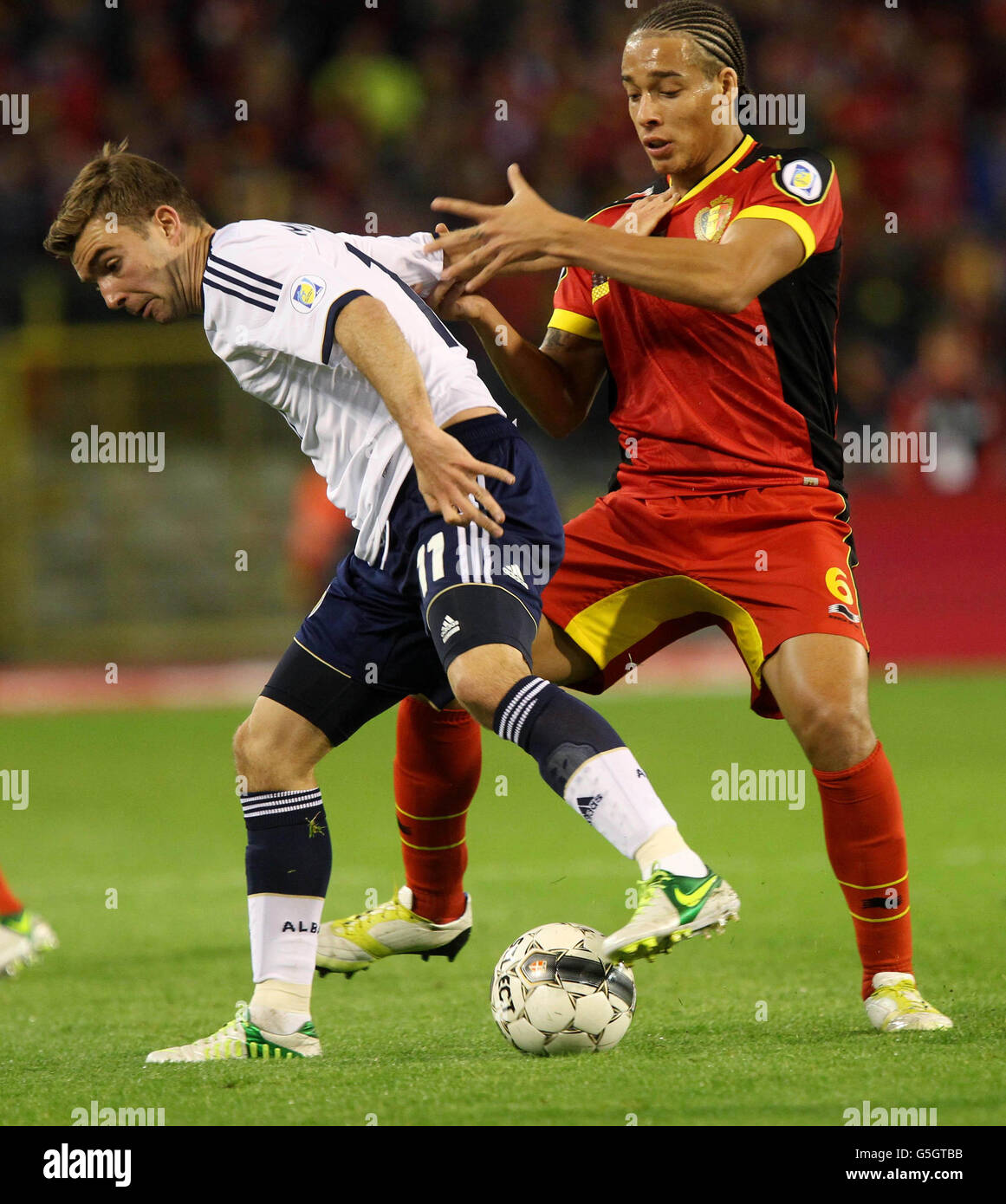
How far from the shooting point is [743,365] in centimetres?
447

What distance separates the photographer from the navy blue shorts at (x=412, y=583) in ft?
12.5

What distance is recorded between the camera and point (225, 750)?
10.1 metres

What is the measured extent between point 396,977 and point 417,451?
2.18 m

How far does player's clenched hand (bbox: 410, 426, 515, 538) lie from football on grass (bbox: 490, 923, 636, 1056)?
1081 millimetres

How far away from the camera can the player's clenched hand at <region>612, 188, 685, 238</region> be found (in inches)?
181

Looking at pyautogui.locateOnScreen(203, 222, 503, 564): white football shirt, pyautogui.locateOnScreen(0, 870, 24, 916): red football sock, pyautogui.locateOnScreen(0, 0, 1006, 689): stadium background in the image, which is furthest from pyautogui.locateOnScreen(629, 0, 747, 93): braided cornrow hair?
pyautogui.locateOnScreen(0, 0, 1006, 689): stadium background

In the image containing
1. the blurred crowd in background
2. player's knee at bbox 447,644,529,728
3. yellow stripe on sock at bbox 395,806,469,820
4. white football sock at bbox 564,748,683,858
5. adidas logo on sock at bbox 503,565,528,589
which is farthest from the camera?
the blurred crowd in background

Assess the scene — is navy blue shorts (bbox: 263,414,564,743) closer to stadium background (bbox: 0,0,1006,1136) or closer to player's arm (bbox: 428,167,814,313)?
player's arm (bbox: 428,167,814,313)

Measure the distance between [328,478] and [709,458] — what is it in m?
1.03

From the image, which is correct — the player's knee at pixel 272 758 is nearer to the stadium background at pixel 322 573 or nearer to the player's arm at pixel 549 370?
the stadium background at pixel 322 573

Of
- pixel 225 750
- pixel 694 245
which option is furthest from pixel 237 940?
pixel 225 750

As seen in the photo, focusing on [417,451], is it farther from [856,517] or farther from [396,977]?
[856,517]

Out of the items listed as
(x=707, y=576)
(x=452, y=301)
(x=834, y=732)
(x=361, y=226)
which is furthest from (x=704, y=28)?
(x=361, y=226)

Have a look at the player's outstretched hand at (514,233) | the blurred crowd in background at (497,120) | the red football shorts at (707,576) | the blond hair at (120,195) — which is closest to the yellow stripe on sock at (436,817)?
the red football shorts at (707,576)
